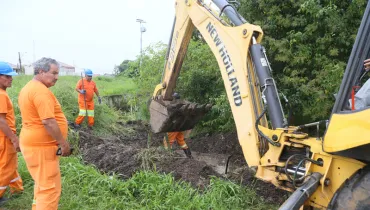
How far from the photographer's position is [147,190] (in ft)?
A: 13.8

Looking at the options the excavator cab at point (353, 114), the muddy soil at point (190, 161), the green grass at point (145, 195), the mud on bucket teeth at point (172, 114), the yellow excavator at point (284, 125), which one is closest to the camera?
the excavator cab at point (353, 114)

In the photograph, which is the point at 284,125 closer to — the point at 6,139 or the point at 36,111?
the point at 36,111

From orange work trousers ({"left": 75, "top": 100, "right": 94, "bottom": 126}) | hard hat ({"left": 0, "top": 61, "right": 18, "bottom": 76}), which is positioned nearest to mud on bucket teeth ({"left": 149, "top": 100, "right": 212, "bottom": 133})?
hard hat ({"left": 0, "top": 61, "right": 18, "bottom": 76})

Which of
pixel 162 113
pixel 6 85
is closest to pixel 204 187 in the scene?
pixel 162 113

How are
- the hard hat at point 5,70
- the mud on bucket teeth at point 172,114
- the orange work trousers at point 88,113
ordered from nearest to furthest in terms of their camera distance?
1. the hard hat at point 5,70
2. the mud on bucket teeth at point 172,114
3. the orange work trousers at point 88,113

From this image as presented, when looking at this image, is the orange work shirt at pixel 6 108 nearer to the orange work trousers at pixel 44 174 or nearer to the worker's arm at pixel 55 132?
the orange work trousers at pixel 44 174

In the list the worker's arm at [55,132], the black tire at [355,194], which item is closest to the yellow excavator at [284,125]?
the black tire at [355,194]

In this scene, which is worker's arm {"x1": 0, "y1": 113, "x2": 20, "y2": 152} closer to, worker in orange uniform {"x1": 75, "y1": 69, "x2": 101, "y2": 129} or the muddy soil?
the muddy soil

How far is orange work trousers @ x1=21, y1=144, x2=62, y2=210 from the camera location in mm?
3344

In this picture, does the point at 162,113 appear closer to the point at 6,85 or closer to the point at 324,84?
the point at 6,85

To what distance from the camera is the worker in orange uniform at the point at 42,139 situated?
3311 mm

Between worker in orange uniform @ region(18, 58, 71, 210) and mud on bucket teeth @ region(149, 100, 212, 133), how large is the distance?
1934 mm

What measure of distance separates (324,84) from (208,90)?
3090mm

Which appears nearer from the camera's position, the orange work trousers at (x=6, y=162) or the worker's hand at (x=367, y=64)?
the worker's hand at (x=367, y=64)
